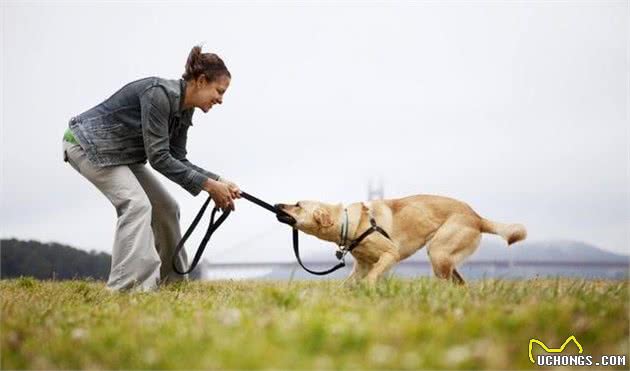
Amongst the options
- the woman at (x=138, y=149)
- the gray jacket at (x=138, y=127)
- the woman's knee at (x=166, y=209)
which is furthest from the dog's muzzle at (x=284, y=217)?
the woman's knee at (x=166, y=209)

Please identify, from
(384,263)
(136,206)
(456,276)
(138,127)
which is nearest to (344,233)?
(384,263)

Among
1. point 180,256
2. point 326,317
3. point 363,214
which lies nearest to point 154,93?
point 180,256

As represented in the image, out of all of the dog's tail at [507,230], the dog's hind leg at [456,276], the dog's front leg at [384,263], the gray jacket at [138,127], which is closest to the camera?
the gray jacket at [138,127]

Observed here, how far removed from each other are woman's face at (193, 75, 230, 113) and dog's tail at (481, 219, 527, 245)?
3326 mm

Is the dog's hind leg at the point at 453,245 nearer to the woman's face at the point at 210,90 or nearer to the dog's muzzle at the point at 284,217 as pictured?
the dog's muzzle at the point at 284,217

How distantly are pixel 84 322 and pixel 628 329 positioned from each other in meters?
2.79

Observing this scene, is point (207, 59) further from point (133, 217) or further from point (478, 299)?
point (478, 299)

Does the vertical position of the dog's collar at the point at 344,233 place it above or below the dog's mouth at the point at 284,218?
below

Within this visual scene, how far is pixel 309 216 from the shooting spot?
6.13m

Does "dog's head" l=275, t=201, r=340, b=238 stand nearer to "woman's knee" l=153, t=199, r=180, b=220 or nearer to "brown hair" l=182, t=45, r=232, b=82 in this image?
"woman's knee" l=153, t=199, r=180, b=220

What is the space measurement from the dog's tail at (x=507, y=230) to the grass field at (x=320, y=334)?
2.70 meters

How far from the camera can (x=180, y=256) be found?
20.7 feet

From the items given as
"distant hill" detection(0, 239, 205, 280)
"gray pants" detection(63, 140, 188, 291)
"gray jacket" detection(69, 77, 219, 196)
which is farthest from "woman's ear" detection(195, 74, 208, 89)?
"distant hill" detection(0, 239, 205, 280)

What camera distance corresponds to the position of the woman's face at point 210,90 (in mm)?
5445
